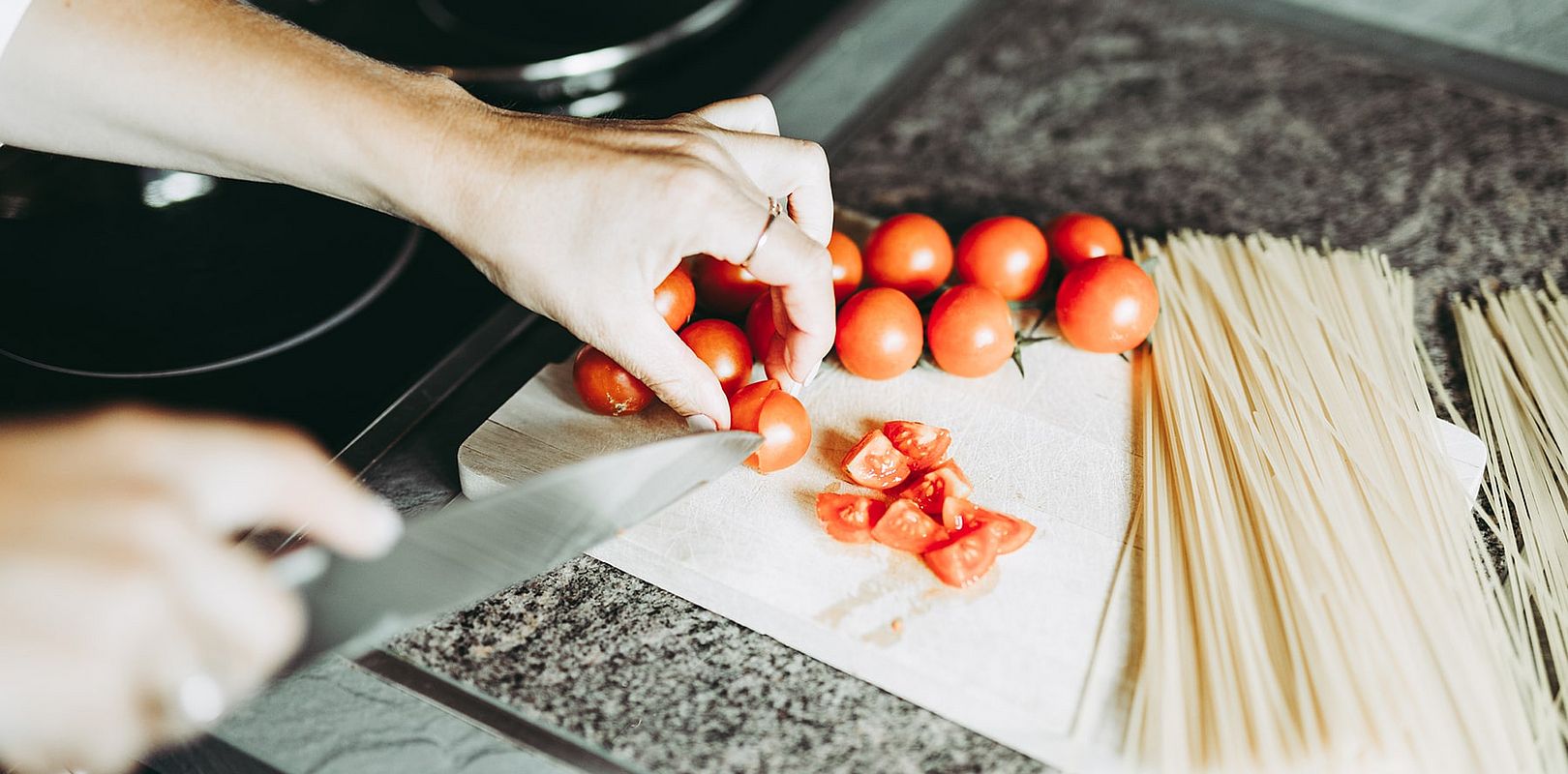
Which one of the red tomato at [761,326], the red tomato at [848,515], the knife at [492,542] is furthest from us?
the red tomato at [761,326]

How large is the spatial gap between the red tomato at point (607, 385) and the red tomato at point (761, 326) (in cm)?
17

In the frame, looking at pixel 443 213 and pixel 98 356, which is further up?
pixel 443 213

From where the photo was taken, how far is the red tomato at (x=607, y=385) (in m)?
1.31

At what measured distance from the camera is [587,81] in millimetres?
1994

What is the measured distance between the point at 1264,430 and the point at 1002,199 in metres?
0.73

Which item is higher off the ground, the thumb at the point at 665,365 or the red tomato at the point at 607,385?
the thumb at the point at 665,365

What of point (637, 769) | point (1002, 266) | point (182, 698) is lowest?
point (637, 769)

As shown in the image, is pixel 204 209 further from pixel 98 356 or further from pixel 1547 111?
pixel 1547 111

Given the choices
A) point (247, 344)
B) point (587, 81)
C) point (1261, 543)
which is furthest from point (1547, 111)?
point (247, 344)

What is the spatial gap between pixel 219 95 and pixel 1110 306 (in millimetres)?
1141

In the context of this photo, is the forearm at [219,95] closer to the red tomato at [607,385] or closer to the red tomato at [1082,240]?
the red tomato at [607,385]

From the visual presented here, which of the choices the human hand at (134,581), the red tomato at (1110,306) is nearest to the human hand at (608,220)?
the human hand at (134,581)

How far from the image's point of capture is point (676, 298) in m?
1.37

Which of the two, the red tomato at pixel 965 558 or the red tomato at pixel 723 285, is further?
the red tomato at pixel 723 285
